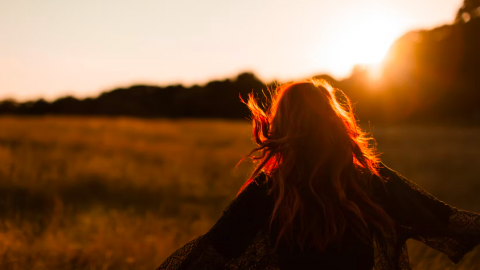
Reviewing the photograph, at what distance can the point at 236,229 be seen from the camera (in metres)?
2.11

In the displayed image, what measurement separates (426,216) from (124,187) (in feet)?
24.3

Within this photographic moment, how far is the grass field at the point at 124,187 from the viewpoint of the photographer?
14.3 ft

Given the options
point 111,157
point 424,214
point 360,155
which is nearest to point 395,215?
point 424,214

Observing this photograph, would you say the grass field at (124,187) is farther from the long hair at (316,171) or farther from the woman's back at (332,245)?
the long hair at (316,171)

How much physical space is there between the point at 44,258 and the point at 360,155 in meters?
3.43

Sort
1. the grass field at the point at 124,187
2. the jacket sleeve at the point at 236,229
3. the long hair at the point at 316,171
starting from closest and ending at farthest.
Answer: the long hair at the point at 316,171 < the jacket sleeve at the point at 236,229 < the grass field at the point at 124,187

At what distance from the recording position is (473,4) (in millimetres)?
13477

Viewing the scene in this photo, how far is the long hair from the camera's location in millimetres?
1984

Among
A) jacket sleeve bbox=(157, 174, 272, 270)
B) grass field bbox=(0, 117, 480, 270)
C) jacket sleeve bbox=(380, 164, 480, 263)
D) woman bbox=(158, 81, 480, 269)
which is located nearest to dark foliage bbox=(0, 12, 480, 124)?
grass field bbox=(0, 117, 480, 270)

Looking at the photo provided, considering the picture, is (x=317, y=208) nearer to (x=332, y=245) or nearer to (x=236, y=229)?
(x=332, y=245)

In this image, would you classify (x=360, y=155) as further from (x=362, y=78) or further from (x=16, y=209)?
(x=362, y=78)

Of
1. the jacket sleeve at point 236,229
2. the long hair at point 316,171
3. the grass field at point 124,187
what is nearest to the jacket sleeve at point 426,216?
the long hair at point 316,171

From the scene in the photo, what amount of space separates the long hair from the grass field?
2340 mm

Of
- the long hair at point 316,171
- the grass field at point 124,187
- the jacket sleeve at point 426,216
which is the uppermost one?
the long hair at point 316,171
